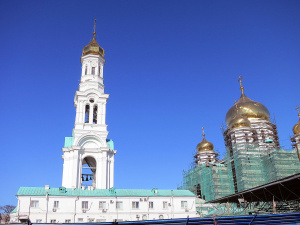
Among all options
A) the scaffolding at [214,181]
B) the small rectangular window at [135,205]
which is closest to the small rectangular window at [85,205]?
the small rectangular window at [135,205]

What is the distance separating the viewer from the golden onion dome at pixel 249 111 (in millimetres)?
55094

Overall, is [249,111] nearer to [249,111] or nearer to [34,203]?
[249,111]

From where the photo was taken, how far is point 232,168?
1997 inches

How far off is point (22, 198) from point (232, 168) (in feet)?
107

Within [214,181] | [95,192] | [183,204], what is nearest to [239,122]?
[214,181]

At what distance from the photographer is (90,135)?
4100 centimetres

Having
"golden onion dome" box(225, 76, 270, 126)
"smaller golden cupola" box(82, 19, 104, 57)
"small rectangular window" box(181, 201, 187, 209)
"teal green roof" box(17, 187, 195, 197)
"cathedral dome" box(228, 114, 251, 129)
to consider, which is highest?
"smaller golden cupola" box(82, 19, 104, 57)

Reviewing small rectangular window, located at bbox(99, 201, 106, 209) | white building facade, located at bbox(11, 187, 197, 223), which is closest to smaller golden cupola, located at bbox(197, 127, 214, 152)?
white building facade, located at bbox(11, 187, 197, 223)

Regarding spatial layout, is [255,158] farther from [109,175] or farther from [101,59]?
[101,59]

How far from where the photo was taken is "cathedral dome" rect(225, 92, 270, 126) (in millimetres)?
55125

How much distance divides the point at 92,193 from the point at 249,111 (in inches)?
1310

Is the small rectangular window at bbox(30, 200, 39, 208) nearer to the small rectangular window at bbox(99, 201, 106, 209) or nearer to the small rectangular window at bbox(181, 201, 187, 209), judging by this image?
the small rectangular window at bbox(99, 201, 106, 209)

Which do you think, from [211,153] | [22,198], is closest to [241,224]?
[22,198]

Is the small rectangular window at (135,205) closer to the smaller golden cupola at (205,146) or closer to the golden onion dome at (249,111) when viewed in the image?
the golden onion dome at (249,111)
